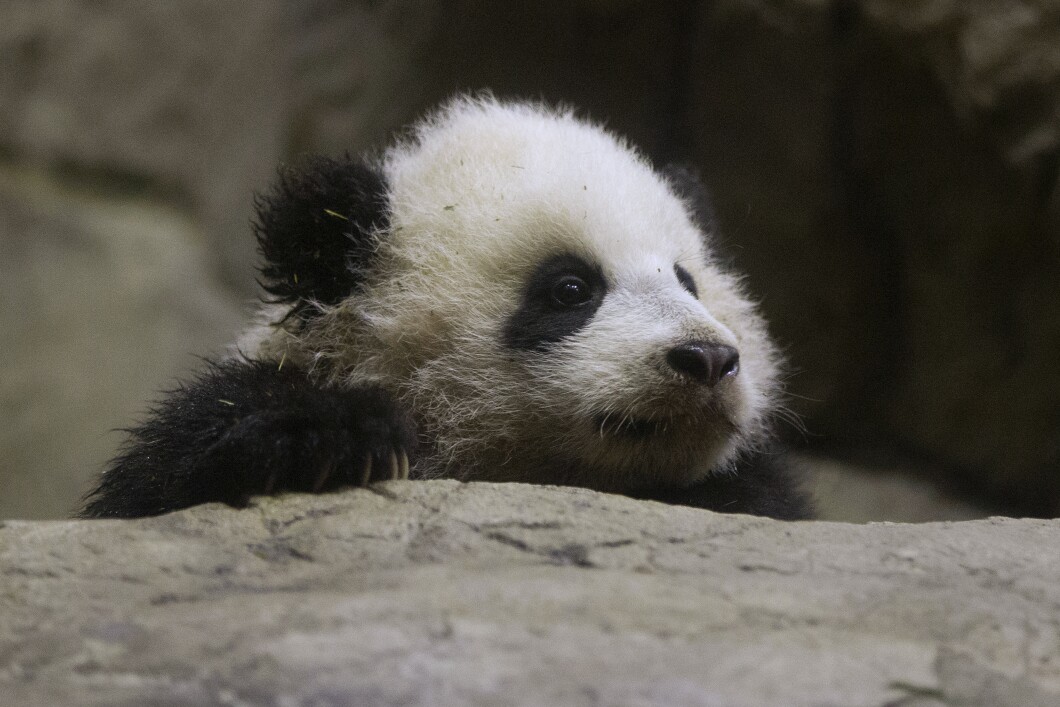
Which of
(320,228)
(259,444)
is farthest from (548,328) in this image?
(259,444)

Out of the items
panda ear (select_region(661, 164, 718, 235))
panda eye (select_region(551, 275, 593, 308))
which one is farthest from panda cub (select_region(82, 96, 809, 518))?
panda ear (select_region(661, 164, 718, 235))

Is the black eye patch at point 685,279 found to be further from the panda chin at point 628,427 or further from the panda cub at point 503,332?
the panda chin at point 628,427

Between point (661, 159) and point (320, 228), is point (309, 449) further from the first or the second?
point (661, 159)

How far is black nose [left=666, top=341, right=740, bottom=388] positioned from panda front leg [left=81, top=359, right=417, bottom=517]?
653 millimetres

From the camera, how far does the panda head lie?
2.69 metres

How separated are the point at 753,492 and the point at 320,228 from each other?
140 cm

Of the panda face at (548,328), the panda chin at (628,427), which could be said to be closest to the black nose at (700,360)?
the panda face at (548,328)

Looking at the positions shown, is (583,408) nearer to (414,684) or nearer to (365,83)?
(414,684)

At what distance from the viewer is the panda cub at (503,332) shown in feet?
8.53

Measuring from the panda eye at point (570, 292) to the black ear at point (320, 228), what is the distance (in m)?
0.52

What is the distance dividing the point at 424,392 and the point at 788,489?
1181 mm

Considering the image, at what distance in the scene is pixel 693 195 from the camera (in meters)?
3.58

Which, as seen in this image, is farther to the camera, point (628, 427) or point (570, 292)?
point (570, 292)

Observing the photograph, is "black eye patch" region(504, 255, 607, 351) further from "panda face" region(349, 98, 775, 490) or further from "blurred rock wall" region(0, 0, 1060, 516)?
"blurred rock wall" region(0, 0, 1060, 516)
